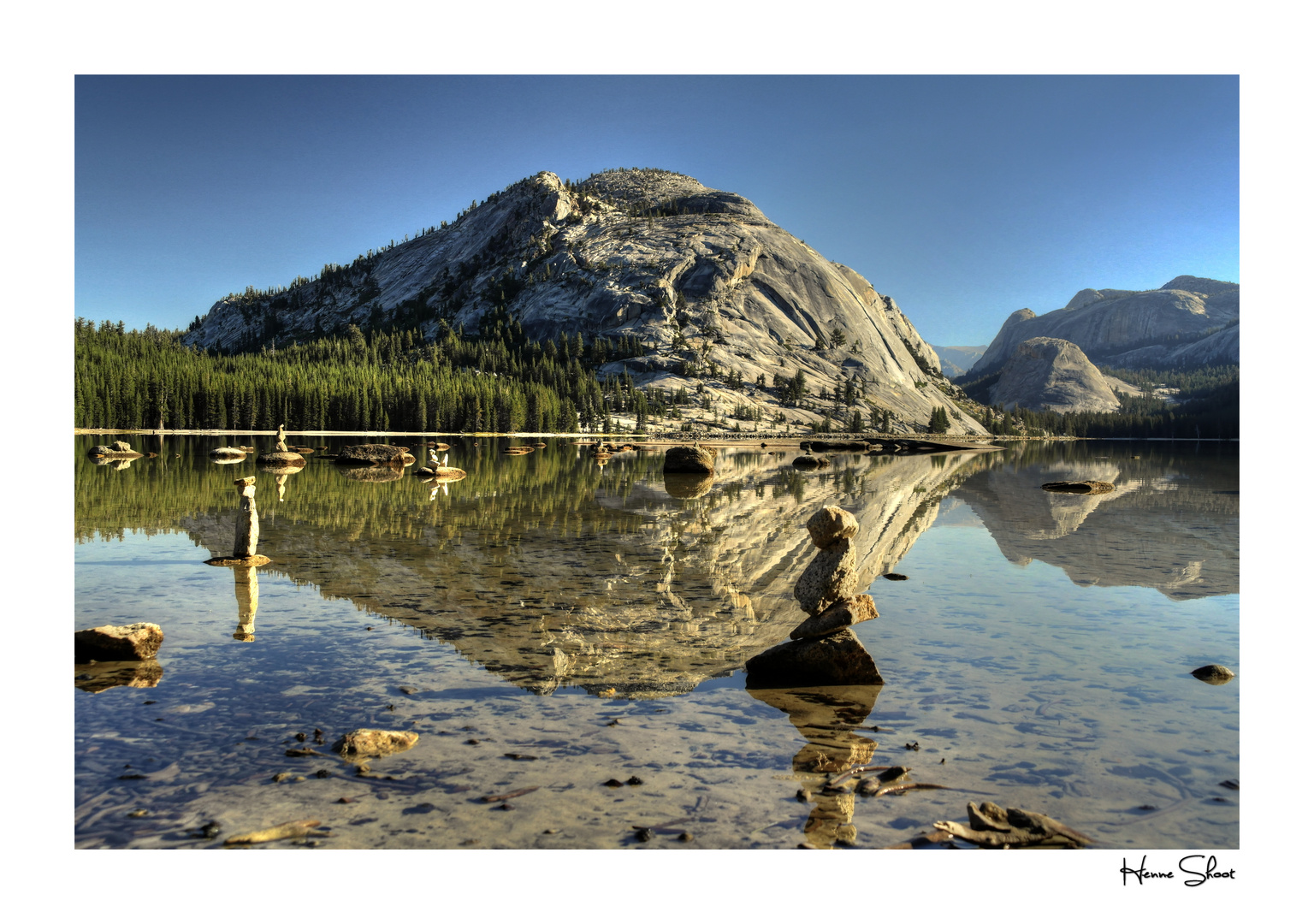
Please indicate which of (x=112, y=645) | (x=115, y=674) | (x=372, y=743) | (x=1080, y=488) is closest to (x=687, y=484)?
(x=1080, y=488)

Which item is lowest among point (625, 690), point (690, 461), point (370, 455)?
point (625, 690)

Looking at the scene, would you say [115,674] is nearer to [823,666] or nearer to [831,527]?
[823,666]

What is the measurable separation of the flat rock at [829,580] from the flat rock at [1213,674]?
5944 millimetres

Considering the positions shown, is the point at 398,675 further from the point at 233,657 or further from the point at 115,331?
the point at 115,331

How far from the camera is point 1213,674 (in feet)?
43.5

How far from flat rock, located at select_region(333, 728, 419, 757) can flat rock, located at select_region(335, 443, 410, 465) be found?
60.9 metres

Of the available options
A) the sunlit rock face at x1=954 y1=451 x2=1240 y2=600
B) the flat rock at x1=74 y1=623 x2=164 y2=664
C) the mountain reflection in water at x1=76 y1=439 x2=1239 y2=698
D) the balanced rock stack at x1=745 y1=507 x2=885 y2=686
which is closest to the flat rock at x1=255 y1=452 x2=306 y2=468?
the mountain reflection in water at x1=76 y1=439 x2=1239 y2=698

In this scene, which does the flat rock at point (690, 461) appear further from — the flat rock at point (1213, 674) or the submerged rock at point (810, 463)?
the flat rock at point (1213, 674)

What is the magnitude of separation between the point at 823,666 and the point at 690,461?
5304 centimetres

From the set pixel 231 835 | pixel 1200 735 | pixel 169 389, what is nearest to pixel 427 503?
pixel 231 835

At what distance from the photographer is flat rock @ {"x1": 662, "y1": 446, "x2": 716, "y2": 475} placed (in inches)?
2581

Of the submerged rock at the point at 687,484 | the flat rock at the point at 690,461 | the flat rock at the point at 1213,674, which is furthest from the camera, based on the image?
the flat rock at the point at 690,461

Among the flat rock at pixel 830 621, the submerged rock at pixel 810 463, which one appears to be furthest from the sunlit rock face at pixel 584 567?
the submerged rock at pixel 810 463

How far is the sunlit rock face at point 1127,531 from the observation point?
73.4ft
